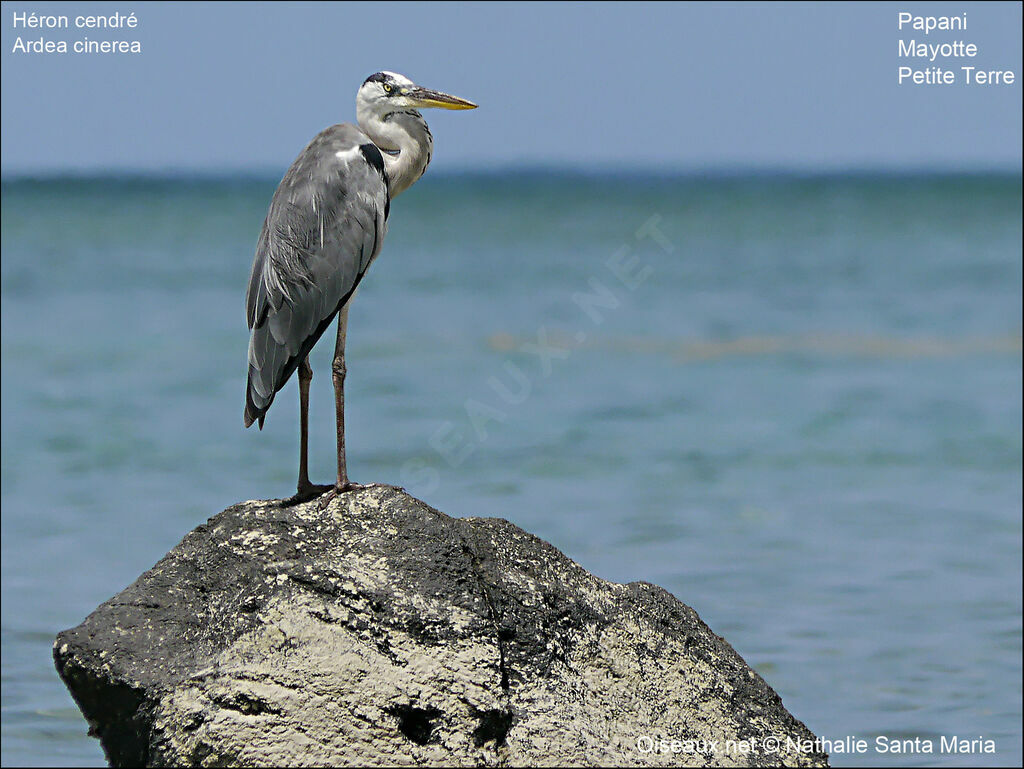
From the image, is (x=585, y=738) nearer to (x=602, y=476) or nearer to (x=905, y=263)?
(x=602, y=476)

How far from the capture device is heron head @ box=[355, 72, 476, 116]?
4.66 metres

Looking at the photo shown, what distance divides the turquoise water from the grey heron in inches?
101

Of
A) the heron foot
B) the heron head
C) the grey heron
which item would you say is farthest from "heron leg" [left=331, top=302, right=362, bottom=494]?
the heron head

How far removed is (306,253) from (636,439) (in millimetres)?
8041

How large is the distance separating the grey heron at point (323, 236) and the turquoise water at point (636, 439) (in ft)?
8.43

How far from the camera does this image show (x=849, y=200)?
171 ft

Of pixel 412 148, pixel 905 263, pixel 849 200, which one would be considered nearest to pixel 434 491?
pixel 412 148

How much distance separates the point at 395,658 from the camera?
368 cm

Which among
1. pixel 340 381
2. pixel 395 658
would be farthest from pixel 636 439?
pixel 395 658

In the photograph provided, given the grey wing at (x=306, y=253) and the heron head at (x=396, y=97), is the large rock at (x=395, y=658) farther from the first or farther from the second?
the heron head at (x=396, y=97)

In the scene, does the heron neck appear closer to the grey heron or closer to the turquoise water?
the grey heron

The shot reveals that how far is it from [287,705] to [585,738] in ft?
2.48

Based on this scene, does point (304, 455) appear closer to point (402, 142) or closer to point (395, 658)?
point (395, 658)

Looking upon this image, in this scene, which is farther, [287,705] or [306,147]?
[306,147]
